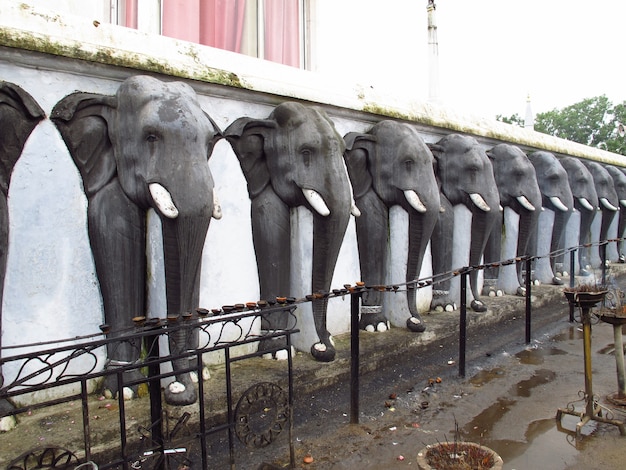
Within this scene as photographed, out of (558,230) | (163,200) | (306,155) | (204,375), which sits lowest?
(204,375)

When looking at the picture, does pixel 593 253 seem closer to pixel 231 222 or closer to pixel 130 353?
pixel 231 222

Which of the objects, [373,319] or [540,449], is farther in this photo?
[373,319]

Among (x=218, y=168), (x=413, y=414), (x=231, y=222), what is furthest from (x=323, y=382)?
(x=218, y=168)

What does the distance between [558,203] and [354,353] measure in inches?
247

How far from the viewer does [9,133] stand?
3.42 m

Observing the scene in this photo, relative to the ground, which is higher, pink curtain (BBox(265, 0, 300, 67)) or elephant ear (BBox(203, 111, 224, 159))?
pink curtain (BBox(265, 0, 300, 67))

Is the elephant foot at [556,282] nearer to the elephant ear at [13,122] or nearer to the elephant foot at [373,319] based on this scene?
the elephant foot at [373,319]

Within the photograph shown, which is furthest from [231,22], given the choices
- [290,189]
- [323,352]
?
[323,352]

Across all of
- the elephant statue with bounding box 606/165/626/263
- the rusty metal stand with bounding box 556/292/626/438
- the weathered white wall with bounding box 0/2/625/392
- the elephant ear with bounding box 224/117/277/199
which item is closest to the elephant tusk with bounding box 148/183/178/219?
the weathered white wall with bounding box 0/2/625/392

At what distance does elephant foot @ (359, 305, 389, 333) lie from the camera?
5820 mm

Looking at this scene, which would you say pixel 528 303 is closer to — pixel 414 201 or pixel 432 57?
pixel 414 201

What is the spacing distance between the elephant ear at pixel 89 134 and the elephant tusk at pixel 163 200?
40 cm

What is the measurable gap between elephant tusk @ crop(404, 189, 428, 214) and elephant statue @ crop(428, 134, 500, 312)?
107 cm

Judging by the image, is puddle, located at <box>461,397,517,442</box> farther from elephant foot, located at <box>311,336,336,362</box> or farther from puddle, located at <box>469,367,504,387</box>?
elephant foot, located at <box>311,336,336,362</box>
